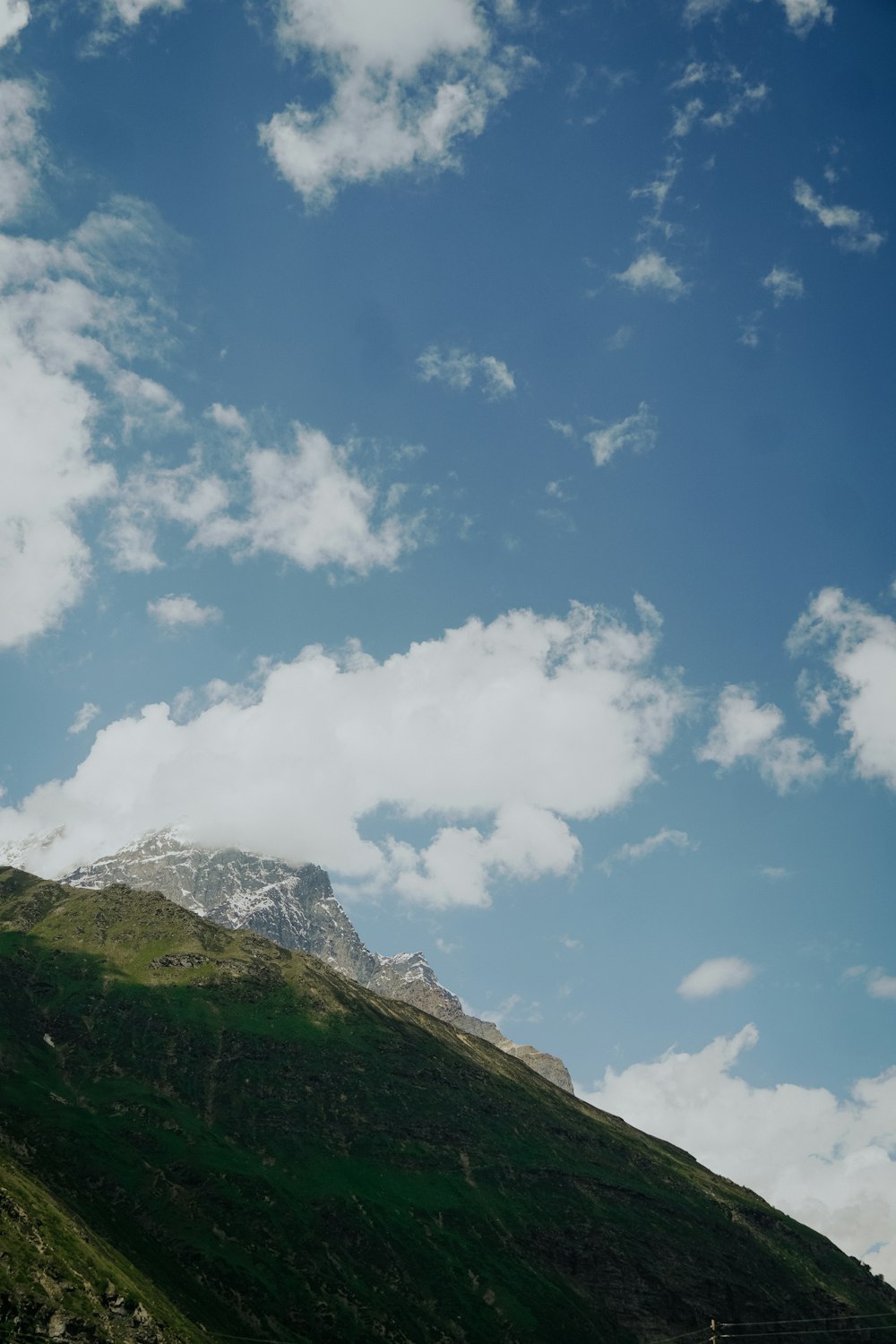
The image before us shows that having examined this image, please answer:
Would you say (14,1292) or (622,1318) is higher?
(622,1318)

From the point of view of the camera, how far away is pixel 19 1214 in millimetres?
100250

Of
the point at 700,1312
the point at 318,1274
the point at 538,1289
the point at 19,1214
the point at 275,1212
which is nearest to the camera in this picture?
the point at 19,1214

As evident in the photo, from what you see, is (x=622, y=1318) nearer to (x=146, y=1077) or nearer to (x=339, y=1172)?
(x=339, y=1172)


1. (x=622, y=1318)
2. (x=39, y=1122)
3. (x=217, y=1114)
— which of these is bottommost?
(x=39, y=1122)

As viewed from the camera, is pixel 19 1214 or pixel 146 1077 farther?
pixel 146 1077

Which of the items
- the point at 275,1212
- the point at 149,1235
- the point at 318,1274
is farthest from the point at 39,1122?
the point at 318,1274

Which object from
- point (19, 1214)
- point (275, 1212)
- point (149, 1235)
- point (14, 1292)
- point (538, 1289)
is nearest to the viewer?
point (14, 1292)

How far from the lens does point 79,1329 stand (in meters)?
88.1

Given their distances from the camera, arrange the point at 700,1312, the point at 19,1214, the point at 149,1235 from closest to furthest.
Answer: the point at 19,1214 → the point at 149,1235 → the point at 700,1312

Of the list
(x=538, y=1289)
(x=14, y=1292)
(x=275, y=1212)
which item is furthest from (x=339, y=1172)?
(x=14, y=1292)

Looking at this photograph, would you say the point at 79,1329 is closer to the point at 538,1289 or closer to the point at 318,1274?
the point at 318,1274

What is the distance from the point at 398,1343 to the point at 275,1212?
32338 mm

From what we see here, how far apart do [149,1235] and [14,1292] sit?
61.7 m

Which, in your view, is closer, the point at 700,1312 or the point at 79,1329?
the point at 79,1329
